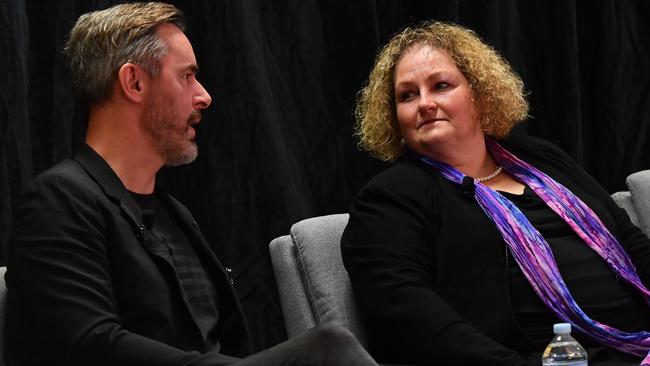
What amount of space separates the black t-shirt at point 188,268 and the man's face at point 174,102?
0.10 m

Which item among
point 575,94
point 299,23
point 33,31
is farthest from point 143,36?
point 575,94

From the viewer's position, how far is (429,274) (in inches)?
89.5

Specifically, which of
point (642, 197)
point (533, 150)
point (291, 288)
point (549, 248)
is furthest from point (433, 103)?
point (642, 197)

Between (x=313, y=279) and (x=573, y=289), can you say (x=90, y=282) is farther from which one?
(x=573, y=289)

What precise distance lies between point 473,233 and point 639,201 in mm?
681

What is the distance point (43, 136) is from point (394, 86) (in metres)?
0.83

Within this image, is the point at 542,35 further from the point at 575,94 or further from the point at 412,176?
the point at 412,176

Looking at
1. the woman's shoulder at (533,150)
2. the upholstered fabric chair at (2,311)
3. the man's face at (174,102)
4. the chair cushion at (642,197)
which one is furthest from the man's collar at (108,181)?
the chair cushion at (642,197)

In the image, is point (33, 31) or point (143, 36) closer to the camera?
point (143, 36)

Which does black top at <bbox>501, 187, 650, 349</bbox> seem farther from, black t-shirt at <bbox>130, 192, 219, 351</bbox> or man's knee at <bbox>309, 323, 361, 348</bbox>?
man's knee at <bbox>309, 323, 361, 348</bbox>

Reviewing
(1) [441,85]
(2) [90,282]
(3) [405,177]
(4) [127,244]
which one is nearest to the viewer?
(2) [90,282]

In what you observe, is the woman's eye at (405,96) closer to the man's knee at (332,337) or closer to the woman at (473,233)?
the woman at (473,233)

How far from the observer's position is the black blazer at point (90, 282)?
1670mm

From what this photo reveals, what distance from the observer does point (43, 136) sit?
2.54 meters
